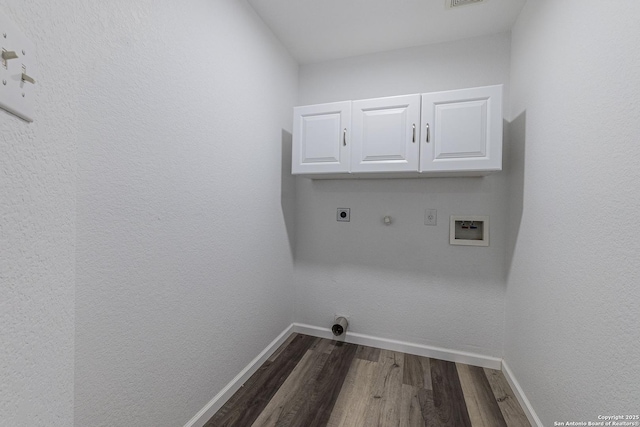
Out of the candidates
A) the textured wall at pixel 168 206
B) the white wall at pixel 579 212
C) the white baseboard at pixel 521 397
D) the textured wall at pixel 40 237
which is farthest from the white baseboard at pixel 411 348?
the textured wall at pixel 40 237

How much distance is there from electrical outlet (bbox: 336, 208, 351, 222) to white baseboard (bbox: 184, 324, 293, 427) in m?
1.05

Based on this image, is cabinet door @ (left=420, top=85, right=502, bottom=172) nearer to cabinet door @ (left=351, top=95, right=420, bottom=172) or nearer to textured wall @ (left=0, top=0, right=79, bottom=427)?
cabinet door @ (left=351, top=95, right=420, bottom=172)

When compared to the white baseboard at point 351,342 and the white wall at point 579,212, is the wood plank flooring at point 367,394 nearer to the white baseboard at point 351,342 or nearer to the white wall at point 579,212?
the white baseboard at point 351,342

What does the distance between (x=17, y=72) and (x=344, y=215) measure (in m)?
1.88

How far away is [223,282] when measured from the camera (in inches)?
57.0

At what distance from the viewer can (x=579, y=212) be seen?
1045mm

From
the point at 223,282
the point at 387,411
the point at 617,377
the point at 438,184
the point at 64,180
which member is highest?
the point at 438,184

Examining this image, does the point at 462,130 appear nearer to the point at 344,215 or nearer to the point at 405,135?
the point at 405,135

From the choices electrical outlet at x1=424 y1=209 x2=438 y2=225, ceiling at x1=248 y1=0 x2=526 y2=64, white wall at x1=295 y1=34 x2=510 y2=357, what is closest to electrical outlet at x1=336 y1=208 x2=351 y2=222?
white wall at x1=295 y1=34 x2=510 y2=357

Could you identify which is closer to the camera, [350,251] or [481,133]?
[481,133]

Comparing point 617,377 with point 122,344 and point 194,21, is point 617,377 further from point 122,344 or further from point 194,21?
point 194,21

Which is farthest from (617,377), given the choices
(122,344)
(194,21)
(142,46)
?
(194,21)

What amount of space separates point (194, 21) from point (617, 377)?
2.11m

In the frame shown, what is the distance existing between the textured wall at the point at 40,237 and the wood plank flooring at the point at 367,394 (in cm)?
105
